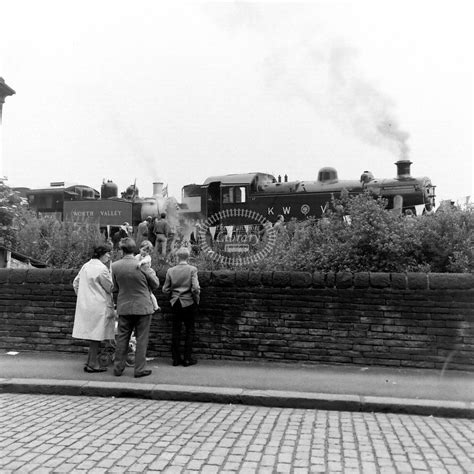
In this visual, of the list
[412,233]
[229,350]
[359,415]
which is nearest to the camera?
[359,415]

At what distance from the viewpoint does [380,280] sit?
23.7 ft

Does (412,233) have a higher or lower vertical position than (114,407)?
higher

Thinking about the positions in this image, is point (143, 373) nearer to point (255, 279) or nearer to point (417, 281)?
point (255, 279)

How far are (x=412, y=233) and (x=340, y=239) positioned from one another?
1101 millimetres

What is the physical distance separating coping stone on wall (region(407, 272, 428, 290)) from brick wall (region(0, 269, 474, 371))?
0.01 meters

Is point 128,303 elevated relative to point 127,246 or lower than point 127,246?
lower

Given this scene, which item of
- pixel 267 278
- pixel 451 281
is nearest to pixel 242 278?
pixel 267 278

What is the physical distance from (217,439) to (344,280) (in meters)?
3.43

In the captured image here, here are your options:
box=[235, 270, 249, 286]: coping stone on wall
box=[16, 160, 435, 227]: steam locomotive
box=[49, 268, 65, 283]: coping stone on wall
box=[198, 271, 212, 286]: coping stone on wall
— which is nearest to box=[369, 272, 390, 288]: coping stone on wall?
box=[235, 270, 249, 286]: coping stone on wall

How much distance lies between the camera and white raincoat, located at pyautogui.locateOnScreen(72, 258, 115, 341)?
707cm

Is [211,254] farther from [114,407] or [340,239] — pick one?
[114,407]

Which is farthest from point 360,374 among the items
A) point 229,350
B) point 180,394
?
point 180,394

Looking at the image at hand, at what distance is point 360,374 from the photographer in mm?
6859

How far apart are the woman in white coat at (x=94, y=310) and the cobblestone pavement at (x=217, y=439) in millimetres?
1191
